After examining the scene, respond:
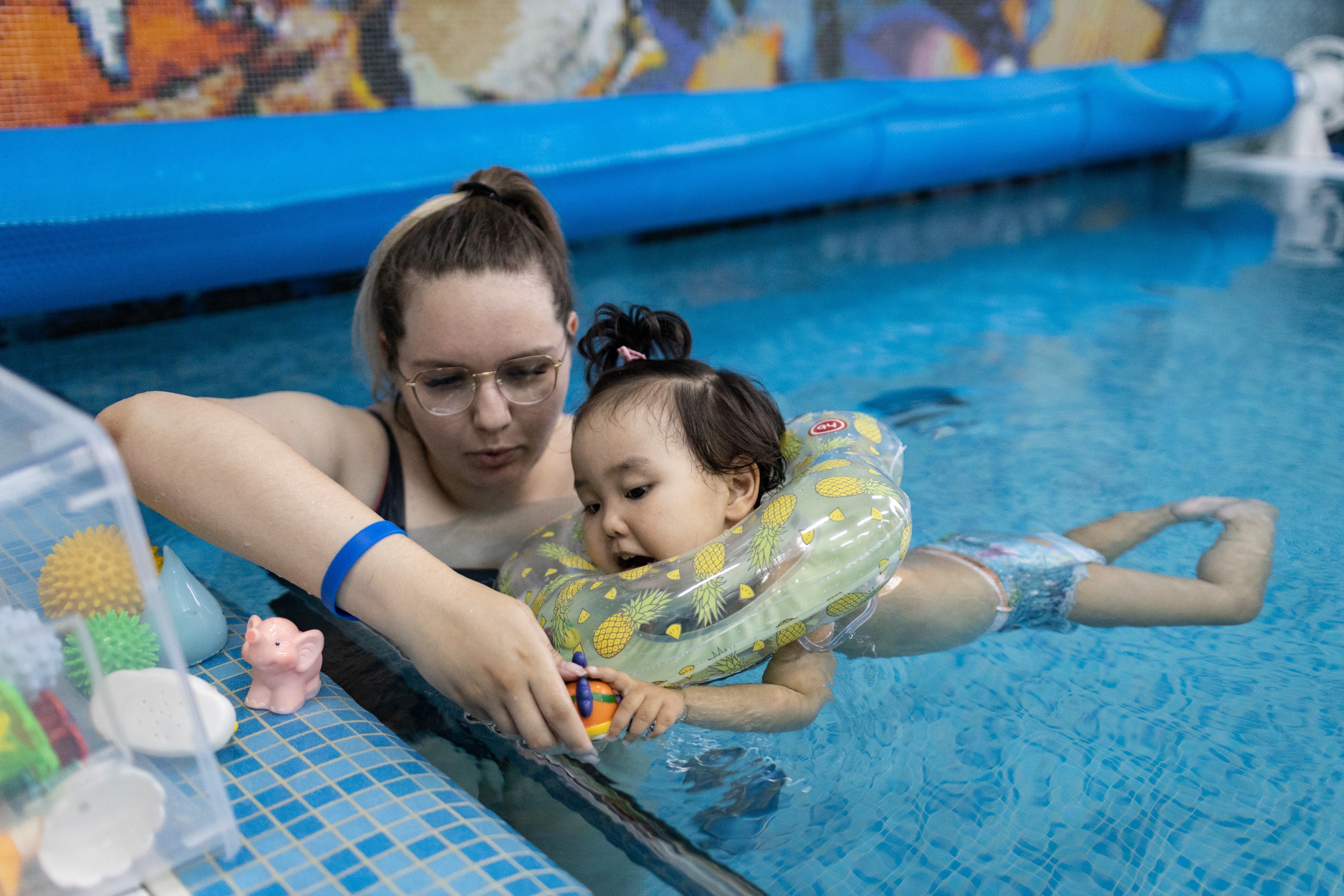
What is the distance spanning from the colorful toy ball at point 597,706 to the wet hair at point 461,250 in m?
0.91

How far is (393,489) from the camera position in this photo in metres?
2.31

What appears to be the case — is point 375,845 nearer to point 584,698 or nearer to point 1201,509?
point 584,698

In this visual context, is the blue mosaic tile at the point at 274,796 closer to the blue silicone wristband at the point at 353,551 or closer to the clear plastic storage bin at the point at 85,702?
the clear plastic storage bin at the point at 85,702

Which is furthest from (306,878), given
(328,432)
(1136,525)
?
(1136,525)

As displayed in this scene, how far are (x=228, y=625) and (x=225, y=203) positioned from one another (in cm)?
276

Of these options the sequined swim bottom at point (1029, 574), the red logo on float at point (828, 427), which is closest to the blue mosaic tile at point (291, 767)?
the red logo on float at point (828, 427)

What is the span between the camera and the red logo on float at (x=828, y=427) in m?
2.07

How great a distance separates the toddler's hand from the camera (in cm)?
142

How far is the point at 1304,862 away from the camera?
5.04 feet

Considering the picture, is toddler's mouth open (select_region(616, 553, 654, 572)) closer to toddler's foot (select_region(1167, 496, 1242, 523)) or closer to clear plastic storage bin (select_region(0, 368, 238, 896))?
clear plastic storage bin (select_region(0, 368, 238, 896))

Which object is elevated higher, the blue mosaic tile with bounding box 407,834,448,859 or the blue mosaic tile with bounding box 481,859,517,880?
the blue mosaic tile with bounding box 407,834,448,859

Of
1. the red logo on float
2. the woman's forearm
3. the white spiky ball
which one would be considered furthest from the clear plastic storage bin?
the red logo on float

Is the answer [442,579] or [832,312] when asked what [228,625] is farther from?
[832,312]

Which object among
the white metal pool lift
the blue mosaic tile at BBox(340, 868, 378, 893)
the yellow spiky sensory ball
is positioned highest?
the yellow spiky sensory ball
